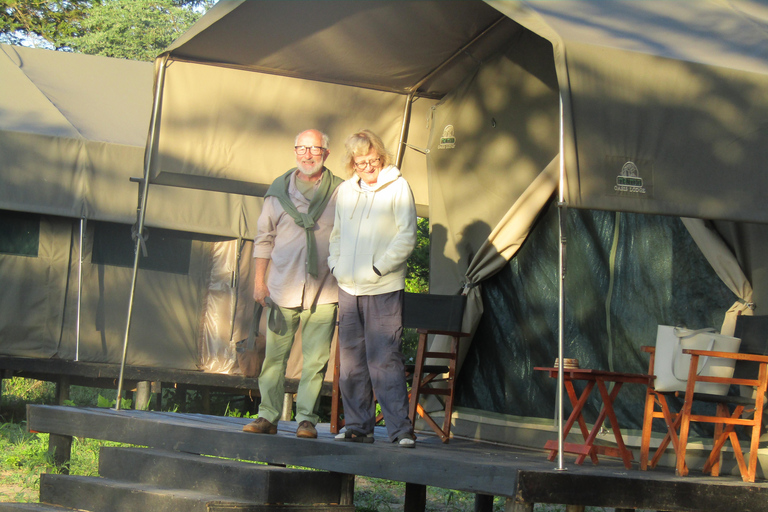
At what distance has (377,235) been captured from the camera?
4.32 m

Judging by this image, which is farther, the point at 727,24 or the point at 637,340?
the point at 637,340

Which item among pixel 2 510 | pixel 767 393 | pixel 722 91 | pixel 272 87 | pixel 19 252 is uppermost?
pixel 272 87

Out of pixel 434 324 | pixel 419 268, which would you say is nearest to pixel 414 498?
pixel 434 324

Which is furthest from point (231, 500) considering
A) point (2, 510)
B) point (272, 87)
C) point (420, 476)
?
point (272, 87)

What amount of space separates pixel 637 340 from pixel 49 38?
17074 mm

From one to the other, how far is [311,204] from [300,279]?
1.30 ft

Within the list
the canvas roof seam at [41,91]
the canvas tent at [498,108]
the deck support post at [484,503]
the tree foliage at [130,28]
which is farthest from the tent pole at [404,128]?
the tree foliage at [130,28]

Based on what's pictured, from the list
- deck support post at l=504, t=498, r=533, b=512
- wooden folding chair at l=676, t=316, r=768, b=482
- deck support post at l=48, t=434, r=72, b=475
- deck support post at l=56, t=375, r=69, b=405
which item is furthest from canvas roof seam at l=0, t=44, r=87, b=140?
deck support post at l=504, t=498, r=533, b=512

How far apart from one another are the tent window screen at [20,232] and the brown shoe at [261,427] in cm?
537

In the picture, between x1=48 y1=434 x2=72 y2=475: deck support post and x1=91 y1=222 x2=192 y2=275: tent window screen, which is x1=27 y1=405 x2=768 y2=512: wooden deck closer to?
x1=48 y1=434 x2=72 y2=475: deck support post

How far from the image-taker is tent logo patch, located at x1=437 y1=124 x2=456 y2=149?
6420 mm

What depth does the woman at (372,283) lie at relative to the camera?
169 inches

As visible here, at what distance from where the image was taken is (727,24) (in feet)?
15.4

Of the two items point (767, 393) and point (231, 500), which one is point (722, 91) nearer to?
point (767, 393)
